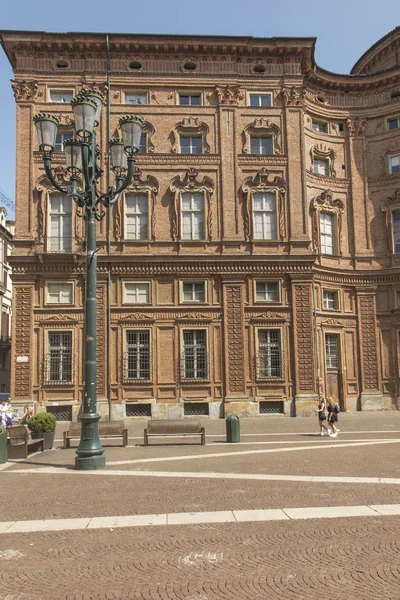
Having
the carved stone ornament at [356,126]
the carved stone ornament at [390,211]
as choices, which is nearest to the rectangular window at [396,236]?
the carved stone ornament at [390,211]

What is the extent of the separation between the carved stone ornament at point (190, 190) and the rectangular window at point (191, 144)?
1376 mm

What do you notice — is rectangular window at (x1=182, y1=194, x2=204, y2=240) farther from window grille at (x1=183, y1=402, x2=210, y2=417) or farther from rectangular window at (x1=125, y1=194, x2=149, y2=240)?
window grille at (x1=183, y1=402, x2=210, y2=417)

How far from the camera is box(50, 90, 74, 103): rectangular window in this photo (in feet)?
98.5

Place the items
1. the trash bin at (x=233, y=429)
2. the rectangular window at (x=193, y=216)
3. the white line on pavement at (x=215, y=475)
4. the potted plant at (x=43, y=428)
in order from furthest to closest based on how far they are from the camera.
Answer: the rectangular window at (x=193, y=216) → the trash bin at (x=233, y=429) → the potted plant at (x=43, y=428) → the white line on pavement at (x=215, y=475)

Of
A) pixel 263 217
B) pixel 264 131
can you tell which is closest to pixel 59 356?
pixel 263 217

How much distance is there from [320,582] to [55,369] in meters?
23.7

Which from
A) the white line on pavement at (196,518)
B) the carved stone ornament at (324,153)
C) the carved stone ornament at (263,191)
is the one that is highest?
the carved stone ornament at (324,153)

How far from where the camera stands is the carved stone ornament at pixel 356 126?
33438mm

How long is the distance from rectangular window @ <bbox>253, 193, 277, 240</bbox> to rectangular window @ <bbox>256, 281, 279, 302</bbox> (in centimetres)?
242

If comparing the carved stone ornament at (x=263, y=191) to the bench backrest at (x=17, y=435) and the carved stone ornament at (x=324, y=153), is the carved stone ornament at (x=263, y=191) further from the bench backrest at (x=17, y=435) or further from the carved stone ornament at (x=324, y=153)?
the bench backrest at (x=17, y=435)

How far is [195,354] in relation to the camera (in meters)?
28.5

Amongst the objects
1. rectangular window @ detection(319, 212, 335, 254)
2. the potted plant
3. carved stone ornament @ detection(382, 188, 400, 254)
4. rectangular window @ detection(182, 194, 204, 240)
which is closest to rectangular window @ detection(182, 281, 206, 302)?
rectangular window @ detection(182, 194, 204, 240)

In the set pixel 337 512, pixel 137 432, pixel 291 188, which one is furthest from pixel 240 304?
pixel 337 512

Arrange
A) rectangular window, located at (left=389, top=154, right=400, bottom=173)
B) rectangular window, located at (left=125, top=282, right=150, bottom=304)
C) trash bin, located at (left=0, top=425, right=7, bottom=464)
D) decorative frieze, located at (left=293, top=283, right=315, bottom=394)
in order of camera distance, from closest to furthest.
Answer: trash bin, located at (left=0, top=425, right=7, bottom=464) → decorative frieze, located at (left=293, top=283, right=315, bottom=394) → rectangular window, located at (left=125, top=282, right=150, bottom=304) → rectangular window, located at (left=389, top=154, right=400, bottom=173)
